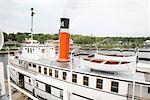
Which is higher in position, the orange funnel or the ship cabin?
the orange funnel

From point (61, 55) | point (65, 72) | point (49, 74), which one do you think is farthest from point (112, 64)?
point (61, 55)

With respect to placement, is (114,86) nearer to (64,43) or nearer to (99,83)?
(99,83)

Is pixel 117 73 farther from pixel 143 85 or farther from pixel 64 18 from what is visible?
pixel 64 18

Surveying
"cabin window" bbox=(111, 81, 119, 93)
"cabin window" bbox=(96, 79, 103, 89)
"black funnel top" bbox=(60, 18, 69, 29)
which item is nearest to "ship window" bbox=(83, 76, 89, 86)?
"cabin window" bbox=(96, 79, 103, 89)

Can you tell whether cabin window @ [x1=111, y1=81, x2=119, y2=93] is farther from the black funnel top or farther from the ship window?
the black funnel top

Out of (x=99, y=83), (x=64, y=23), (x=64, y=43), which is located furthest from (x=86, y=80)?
(x=64, y=23)

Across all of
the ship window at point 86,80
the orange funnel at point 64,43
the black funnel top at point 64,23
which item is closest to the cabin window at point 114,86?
the ship window at point 86,80

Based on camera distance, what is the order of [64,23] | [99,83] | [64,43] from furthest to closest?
1. [64,23]
2. [64,43]
3. [99,83]

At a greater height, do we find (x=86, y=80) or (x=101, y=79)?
(x=101, y=79)

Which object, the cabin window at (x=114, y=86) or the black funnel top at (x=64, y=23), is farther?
the black funnel top at (x=64, y=23)

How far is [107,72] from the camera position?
8602 millimetres

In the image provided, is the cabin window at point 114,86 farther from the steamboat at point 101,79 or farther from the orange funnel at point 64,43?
the orange funnel at point 64,43

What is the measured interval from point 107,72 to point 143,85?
207 cm

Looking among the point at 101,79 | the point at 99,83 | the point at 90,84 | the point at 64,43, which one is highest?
the point at 64,43
